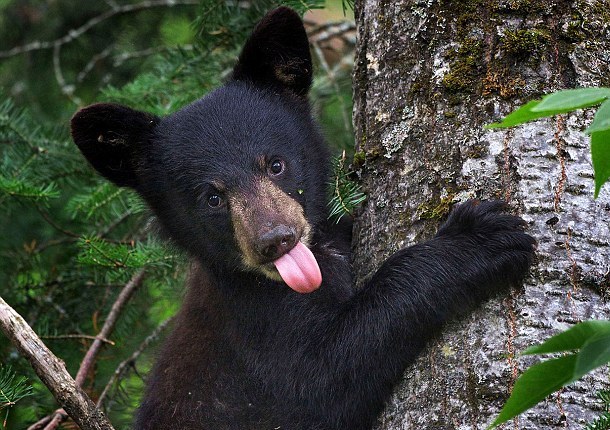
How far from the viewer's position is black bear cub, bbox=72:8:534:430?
3123mm

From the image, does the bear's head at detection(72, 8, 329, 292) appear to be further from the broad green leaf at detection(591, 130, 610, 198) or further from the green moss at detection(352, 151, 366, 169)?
the broad green leaf at detection(591, 130, 610, 198)

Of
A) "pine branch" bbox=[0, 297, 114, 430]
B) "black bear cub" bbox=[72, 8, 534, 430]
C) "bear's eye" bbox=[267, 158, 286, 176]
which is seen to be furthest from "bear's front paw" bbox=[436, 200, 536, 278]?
"pine branch" bbox=[0, 297, 114, 430]

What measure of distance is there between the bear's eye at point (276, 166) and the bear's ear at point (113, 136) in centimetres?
67

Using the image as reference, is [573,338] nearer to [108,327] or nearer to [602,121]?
[602,121]

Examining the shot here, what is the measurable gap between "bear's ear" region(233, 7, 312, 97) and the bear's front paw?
128cm

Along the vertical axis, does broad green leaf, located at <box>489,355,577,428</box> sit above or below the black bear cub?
above

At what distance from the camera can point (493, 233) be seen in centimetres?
297

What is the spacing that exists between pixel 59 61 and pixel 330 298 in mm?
4598

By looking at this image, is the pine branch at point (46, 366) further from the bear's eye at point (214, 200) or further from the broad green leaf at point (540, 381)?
the broad green leaf at point (540, 381)

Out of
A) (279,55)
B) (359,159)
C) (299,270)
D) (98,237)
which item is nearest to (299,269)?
(299,270)

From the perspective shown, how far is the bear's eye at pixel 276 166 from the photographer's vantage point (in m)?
3.64

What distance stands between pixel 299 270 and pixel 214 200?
60cm

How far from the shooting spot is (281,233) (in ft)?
10.7

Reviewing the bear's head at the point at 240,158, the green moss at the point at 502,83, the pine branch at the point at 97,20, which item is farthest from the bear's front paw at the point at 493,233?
the pine branch at the point at 97,20
